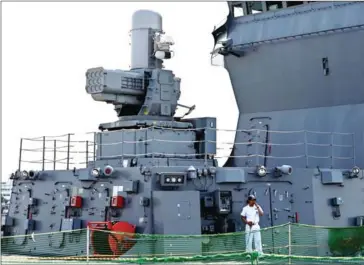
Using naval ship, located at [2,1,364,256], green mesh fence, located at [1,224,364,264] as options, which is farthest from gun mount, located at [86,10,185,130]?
green mesh fence, located at [1,224,364,264]

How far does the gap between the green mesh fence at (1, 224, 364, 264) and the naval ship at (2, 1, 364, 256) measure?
1.8 inches

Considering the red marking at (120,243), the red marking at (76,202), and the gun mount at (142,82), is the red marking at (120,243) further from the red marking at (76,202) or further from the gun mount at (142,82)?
the gun mount at (142,82)

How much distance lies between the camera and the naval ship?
10.7 meters

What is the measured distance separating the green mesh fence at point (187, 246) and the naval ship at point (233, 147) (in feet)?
0.15

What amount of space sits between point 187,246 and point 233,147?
4.84m

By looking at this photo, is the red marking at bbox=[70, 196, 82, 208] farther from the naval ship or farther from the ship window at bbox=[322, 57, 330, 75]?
the ship window at bbox=[322, 57, 330, 75]

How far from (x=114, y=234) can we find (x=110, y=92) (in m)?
3.04

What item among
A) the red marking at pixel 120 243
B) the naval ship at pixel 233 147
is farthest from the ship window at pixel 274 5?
the red marking at pixel 120 243

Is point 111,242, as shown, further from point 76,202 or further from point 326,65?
point 326,65

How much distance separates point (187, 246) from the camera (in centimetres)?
973

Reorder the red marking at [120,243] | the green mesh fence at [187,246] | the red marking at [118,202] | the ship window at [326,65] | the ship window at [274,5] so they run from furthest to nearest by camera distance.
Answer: the ship window at [274,5]
the ship window at [326,65]
the red marking at [118,202]
the red marking at [120,243]
the green mesh fence at [187,246]

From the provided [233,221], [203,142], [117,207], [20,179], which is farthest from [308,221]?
[20,179]

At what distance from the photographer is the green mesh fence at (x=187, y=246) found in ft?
30.8

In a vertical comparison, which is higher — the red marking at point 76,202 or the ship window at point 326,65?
the ship window at point 326,65
